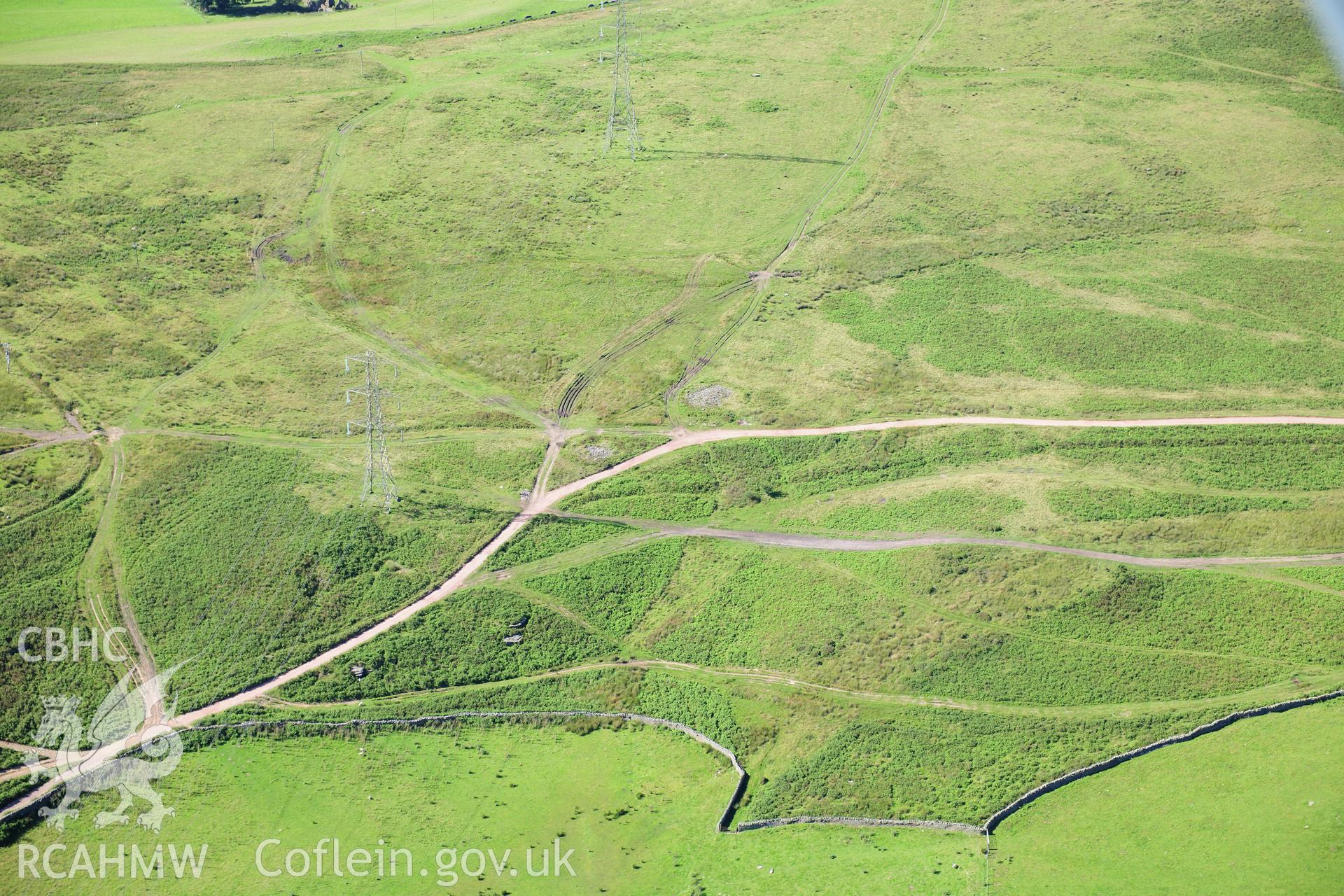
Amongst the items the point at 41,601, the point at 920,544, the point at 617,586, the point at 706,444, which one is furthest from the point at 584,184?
the point at 41,601

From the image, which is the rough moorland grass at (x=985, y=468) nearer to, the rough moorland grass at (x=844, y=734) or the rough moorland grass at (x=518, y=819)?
the rough moorland grass at (x=844, y=734)

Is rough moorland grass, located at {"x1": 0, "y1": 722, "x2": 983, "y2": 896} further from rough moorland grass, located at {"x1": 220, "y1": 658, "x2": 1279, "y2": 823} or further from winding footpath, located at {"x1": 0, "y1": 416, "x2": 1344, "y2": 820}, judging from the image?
winding footpath, located at {"x1": 0, "y1": 416, "x2": 1344, "y2": 820}

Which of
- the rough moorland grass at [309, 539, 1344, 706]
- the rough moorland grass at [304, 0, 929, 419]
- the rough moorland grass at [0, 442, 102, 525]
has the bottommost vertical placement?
the rough moorland grass at [309, 539, 1344, 706]

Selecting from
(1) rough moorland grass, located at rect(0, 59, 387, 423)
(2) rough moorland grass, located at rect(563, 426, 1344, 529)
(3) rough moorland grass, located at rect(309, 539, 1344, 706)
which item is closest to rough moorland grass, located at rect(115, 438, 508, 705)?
(3) rough moorland grass, located at rect(309, 539, 1344, 706)

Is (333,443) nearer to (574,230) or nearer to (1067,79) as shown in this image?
(574,230)

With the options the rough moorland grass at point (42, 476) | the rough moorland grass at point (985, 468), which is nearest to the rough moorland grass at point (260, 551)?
the rough moorland grass at point (42, 476)

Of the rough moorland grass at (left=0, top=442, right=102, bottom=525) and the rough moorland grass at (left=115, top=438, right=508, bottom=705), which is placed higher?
the rough moorland grass at (left=0, top=442, right=102, bottom=525)

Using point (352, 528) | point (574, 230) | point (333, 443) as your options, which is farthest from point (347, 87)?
point (352, 528)

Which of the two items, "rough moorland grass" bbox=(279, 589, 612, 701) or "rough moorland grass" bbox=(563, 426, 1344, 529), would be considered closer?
"rough moorland grass" bbox=(279, 589, 612, 701)
